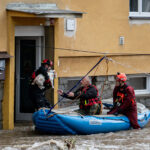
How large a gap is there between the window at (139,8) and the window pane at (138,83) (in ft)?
6.36

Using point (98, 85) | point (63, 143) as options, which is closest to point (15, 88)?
point (98, 85)

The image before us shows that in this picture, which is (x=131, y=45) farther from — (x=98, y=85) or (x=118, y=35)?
(x=98, y=85)

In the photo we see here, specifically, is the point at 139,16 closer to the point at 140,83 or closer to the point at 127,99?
the point at 140,83

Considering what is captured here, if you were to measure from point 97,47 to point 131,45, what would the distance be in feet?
3.63

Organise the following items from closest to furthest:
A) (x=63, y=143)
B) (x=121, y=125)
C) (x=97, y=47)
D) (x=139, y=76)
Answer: (x=63, y=143) < (x=121, y=125) < (x=97, y=47) < (x=139, y=76)

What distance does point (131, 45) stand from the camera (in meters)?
14.7

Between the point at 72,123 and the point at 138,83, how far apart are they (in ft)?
13.6

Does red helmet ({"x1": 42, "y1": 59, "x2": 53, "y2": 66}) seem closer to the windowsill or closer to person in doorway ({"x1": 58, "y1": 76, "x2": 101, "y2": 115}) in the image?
person in doorway ({"x1": 58, "y1": 76, "x2": 101, "y2": 115})

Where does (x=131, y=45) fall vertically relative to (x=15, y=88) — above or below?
above

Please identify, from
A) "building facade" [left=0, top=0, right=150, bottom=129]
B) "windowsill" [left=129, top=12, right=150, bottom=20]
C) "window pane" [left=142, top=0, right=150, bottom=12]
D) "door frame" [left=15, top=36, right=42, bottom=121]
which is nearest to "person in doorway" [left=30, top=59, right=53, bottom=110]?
"building facade" [left=0, top=0, right=150, bottom=129]

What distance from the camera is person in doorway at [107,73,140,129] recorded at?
41.1 feet

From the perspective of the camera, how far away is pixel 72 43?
45.8 ft

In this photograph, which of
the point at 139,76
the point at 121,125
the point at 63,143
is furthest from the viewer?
the point at 139,76

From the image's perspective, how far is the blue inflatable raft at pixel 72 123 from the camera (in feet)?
38.8
